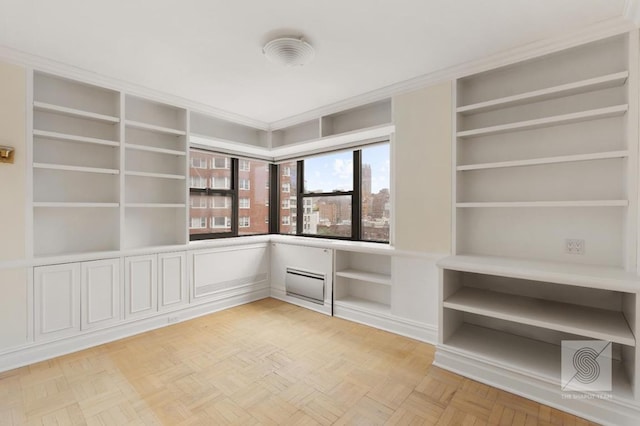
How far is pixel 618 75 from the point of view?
208 cm

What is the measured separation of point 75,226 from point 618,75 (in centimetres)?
475

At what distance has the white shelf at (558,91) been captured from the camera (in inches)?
83.6

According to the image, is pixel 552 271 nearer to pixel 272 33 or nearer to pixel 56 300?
pixel 272 33

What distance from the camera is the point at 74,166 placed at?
2863mm

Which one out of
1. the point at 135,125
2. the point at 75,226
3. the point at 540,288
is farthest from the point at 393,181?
the point at 75,226

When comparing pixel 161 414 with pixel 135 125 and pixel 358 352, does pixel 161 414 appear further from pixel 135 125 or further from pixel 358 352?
pixel 135 125

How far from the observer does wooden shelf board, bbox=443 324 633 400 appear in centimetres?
205

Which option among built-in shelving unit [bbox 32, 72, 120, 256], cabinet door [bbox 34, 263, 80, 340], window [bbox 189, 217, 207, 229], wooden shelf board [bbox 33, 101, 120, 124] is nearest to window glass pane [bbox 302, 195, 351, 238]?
window [bbox 189, 217, 207, 229]

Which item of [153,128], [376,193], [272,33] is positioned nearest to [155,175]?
[153,128]

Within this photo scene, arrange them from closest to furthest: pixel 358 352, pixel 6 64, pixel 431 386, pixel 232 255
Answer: pixel 431 386
pixel 6 64
pixel 358 352
pixel 232 255

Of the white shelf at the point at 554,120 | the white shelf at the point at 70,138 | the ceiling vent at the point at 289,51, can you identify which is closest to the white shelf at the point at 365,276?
the white shelf at the point at 554,120

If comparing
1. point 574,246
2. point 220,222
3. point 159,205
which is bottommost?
point 574,246
